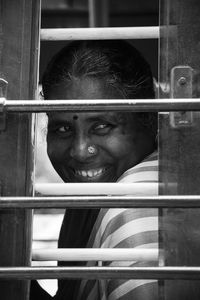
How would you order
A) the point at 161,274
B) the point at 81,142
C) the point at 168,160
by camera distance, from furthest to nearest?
the point at 81,142 < the point at 168,160 < the point at 161,274

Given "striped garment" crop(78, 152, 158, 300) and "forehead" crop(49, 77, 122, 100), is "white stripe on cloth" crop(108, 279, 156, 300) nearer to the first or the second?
"striped garment" crop(78, 152, 158, 300)

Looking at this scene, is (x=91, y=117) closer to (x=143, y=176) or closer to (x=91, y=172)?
(x=91, y=172)

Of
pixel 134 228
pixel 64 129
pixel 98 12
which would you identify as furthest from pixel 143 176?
pixel 98 12

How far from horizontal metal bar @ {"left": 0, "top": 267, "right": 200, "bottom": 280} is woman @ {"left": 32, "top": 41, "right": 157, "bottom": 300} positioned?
1.66 ft

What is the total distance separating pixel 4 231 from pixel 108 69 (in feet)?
2.45

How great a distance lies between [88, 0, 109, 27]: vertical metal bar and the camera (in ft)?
9.30

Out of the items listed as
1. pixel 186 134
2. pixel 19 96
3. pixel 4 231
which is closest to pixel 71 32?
pixel 19 96

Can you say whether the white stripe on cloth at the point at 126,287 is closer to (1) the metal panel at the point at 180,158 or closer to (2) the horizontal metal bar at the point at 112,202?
(1) the metal panel at the point at 180,158

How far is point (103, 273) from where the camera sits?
48.9 inches

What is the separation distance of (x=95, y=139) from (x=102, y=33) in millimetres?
532

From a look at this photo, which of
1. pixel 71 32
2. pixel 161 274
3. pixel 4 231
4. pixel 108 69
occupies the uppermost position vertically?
pixel 108 69

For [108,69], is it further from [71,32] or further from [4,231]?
[4,231]

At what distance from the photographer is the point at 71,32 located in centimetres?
141

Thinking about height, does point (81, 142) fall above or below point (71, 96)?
below
